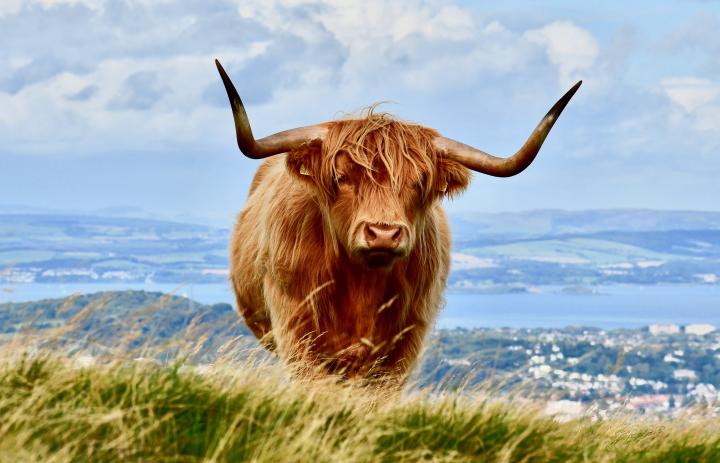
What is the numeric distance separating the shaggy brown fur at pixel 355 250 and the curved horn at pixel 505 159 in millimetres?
89

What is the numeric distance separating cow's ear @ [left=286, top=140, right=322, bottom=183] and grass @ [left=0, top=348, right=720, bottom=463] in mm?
1865

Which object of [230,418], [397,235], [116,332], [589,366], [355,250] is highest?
[397,235]

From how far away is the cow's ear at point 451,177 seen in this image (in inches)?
317

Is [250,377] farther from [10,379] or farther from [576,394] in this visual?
[576,394]

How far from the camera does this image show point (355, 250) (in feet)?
24.0

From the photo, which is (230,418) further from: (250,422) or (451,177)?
(451,177)

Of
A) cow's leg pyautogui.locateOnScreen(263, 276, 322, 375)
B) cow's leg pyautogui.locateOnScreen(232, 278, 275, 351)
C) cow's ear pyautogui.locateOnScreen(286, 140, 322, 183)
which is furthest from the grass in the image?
cow's leg pyautogui.locateOnScreen(232, 278, 275, 351)

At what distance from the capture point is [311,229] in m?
8.09

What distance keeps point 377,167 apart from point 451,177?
709mm

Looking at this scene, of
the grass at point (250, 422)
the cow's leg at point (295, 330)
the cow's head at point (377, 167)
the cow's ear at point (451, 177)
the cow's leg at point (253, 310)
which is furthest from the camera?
the cow's leg at point (253, 310)

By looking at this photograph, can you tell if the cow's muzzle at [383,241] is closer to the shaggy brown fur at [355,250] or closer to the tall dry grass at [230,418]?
the shaggy brown fur at [355,250]

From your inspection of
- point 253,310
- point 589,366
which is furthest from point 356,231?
point 589,366

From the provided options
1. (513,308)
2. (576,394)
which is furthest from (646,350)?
(513,308)

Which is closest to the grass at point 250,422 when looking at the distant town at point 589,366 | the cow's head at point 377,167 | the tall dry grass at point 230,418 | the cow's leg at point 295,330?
the tall dry grass at point 230,418
